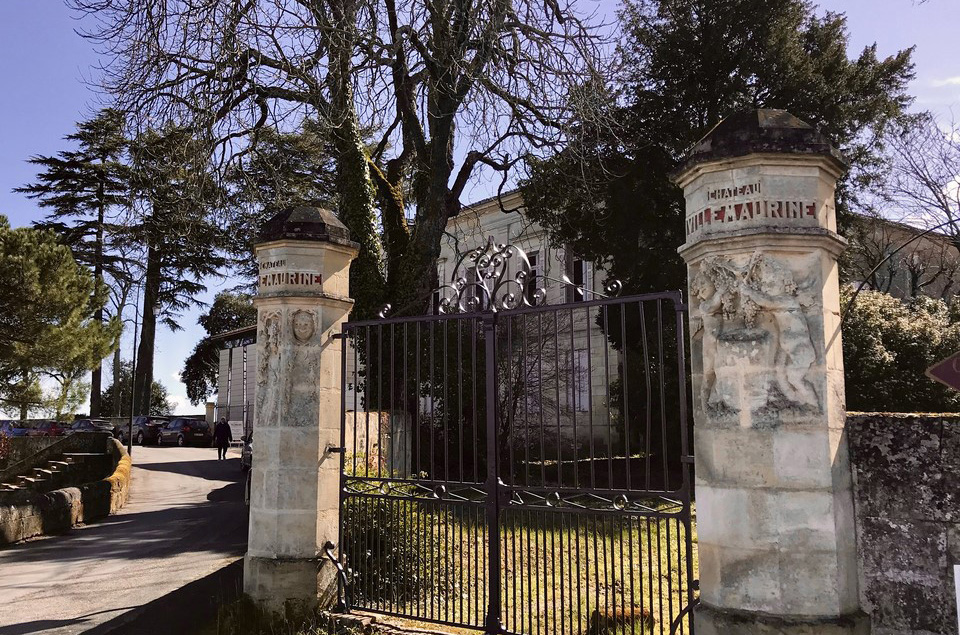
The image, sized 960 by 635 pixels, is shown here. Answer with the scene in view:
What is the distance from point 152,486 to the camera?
2033cm

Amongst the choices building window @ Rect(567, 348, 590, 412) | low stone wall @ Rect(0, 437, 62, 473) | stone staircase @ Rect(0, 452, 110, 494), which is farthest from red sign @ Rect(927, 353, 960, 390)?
low stone wall @ Rect(0, 437, 62, 473)

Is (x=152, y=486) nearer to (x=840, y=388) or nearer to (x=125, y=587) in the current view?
(x=125, y=587)

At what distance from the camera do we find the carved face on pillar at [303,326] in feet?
22.7

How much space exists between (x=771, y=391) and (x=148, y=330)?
38.9 meters

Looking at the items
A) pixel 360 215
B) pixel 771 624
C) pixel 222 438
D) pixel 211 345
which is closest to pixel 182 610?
pixel 771 624

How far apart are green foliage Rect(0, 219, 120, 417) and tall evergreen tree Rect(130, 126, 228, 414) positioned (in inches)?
88.0

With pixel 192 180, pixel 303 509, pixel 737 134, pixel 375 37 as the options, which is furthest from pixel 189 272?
pixel 737 134

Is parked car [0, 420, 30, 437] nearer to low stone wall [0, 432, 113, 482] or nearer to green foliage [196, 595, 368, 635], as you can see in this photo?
low stone wall [0, 432, 113, 482]

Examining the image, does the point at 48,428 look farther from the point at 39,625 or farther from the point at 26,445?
the point at 39,625

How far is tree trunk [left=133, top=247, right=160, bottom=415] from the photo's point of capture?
1458 inches

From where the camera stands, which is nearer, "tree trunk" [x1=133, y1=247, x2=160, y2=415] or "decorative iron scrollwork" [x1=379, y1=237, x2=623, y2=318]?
"decorative iron scrollwork" [x1=379, y1=237, x2=623, y2=318]

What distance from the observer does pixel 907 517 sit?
4113 millimetres

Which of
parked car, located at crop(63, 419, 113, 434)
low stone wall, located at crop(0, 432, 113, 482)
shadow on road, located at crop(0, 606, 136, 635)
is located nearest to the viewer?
shadow on road, located at crop(0, 606, 136, 635)

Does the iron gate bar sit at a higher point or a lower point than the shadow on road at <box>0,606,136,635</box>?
higher
